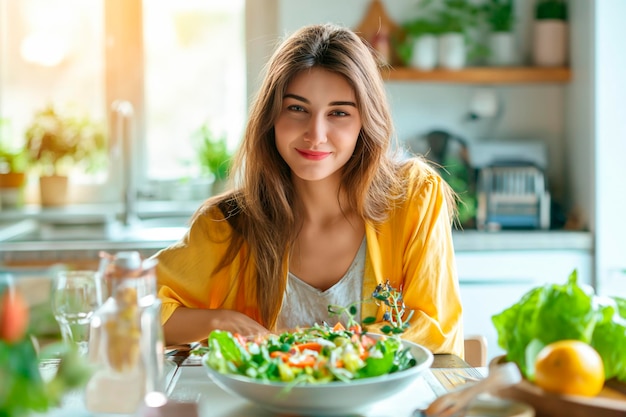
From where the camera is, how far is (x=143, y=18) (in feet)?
11.9

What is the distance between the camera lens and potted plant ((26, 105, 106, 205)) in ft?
11.6

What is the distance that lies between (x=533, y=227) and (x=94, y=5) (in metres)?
2.04

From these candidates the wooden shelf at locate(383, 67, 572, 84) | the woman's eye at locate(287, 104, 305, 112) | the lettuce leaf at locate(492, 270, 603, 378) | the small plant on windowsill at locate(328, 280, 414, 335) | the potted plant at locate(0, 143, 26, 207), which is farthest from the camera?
the potted plant at locate(0, 143, 26, 207)

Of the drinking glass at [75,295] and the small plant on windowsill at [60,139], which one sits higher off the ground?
the small plant on windowsill at [60,139]

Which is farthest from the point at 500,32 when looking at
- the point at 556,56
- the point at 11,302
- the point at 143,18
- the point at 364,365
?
the point at 11,302

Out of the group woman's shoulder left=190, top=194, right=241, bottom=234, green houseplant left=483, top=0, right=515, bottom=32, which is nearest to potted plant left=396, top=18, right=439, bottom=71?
green houseplant left=483, top=0, right=515, bottom=32

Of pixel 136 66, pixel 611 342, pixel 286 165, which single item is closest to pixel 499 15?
pixel 136 66

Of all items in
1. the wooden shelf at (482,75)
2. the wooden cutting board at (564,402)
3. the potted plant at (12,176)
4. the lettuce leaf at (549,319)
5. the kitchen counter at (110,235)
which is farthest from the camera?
the potted plant at (12,176)

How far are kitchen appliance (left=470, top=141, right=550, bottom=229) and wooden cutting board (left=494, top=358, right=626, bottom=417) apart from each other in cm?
217

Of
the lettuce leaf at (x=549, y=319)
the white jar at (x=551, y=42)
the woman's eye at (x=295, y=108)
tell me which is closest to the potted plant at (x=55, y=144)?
the white jar at (x=551, y=42)


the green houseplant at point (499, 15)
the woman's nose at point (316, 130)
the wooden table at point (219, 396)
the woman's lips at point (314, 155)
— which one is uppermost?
the green houseplant at point (499, 15)

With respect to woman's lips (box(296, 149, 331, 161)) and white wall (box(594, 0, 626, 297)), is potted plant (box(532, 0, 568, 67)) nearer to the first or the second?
white wall (box(594, 0, 626, 297))

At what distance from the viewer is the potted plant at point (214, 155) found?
11.9ft

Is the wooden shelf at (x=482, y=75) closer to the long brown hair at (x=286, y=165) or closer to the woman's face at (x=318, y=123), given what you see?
the long brown hair at (x=286, y=165)
